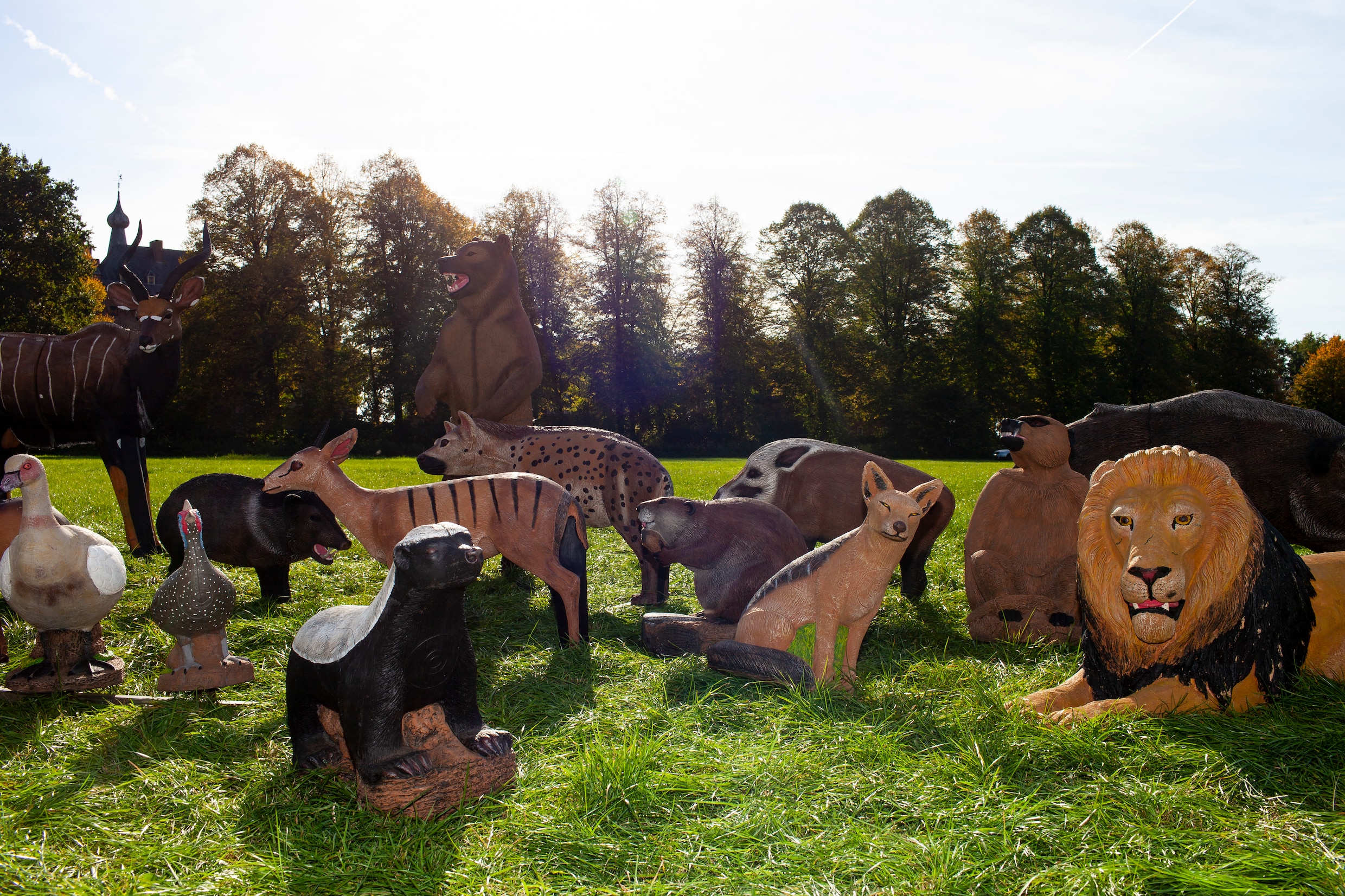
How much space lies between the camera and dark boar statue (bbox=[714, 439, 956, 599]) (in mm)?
5551

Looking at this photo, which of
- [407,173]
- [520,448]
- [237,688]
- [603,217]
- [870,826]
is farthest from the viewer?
[603,217]

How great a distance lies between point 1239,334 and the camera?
31.8 metres

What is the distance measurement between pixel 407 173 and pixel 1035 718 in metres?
27.8

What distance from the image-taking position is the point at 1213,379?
30562 mm

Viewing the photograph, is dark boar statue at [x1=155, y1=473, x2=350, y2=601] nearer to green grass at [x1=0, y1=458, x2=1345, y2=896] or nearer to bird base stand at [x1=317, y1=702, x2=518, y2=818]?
green grass at [x1=0, y1=458, x2=1345, y2=896]

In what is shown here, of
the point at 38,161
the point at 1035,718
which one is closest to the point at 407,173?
the point at 38,161

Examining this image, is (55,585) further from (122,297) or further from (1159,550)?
(1159,550)

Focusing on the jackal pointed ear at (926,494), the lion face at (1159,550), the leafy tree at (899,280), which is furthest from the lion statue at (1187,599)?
the leafy tree at (899,280)

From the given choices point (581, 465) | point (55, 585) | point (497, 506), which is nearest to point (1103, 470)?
point (497, 506)

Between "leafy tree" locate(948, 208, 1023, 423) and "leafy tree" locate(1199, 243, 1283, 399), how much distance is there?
771 centimetres

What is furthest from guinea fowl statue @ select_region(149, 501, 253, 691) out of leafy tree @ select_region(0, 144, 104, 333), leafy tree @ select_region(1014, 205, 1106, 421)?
leafy tree @ select_region(1014, 205, 1106, 421)

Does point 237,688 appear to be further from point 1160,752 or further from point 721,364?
point 721,364

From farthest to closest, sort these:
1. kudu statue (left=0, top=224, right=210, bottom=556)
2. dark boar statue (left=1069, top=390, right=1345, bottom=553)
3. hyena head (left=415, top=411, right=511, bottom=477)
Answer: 1. kudu statue (left=0, top=224, right=210, bottom=556)
2. hyena head (left=415, top=411, right=511, bottom=477)
3. dark boar statue (left=1069, top=390, right=1345, bottom=553)

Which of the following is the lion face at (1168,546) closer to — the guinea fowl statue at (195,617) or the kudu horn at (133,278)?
the guinea fowl statue at (195,617)
